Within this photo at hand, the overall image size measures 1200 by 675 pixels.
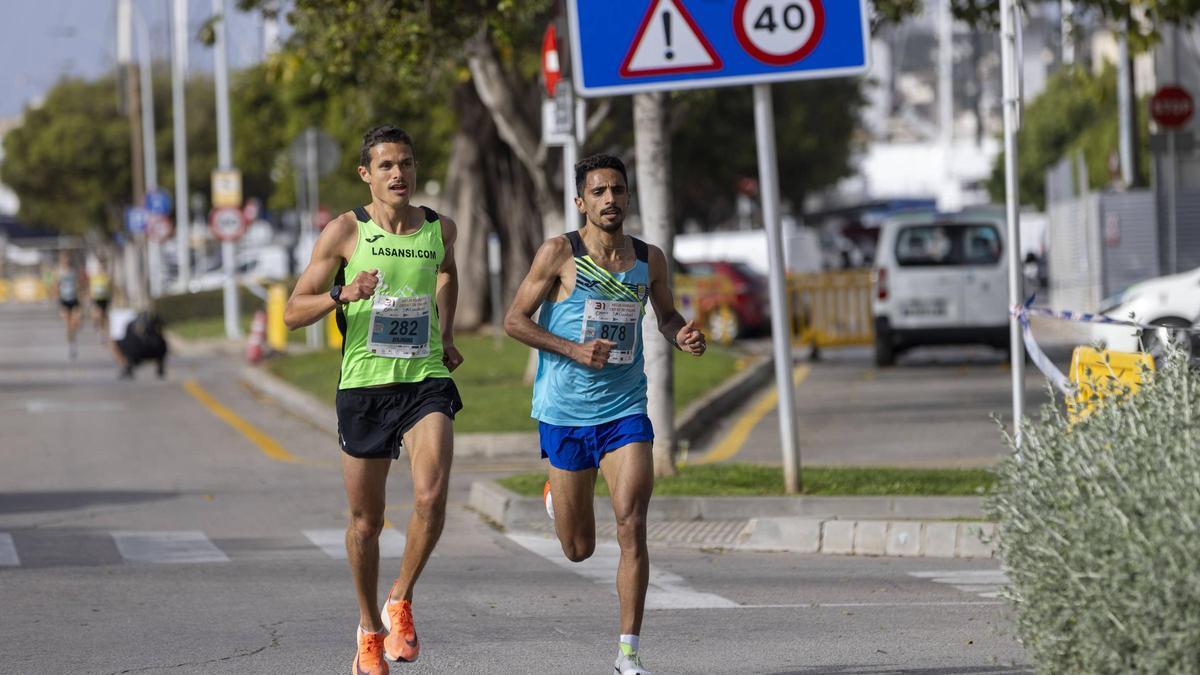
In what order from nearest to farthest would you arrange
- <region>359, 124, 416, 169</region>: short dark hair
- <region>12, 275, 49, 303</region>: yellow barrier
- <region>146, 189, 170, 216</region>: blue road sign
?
<region>359, 124, 416, 169</region>: short dark hair → <region>146, 189, 170, 216</region>: blue road sign → <region>12, 275, 49, 303</region>: yellow barrier

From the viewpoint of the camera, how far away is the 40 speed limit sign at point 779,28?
11.7 m

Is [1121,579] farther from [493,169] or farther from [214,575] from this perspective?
[493,169]

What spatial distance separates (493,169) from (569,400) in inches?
1055

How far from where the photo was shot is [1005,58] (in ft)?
38.3

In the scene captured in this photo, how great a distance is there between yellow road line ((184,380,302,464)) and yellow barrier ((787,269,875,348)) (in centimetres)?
841

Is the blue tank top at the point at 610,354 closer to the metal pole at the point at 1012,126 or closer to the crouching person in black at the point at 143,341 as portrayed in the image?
the metal pole at the point at 1012,126

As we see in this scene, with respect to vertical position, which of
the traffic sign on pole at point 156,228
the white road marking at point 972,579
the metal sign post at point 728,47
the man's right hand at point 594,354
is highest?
the traffic sign on pole at point 156,228

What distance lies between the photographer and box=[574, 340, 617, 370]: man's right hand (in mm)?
6906

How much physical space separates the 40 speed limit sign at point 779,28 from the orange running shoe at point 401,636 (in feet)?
18.6

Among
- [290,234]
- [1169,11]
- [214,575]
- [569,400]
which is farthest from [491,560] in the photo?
[290,234]

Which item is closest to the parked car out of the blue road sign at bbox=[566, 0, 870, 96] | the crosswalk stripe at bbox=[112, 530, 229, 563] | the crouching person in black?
the crouching person in black

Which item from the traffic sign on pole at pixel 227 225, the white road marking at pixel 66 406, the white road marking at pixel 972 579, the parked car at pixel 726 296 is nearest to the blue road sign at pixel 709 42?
the white road marking at pixel 972 579

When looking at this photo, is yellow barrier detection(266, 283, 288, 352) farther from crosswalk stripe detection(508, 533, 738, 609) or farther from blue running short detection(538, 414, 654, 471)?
blue running short detection(538, 414, 654, 471)

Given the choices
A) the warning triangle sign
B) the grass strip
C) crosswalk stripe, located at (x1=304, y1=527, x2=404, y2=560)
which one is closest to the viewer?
crosswalk stripe, located at (x1=304, y1=527, x2=404, y2=560)
